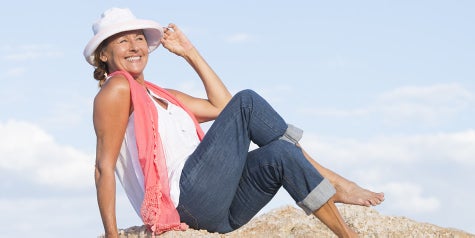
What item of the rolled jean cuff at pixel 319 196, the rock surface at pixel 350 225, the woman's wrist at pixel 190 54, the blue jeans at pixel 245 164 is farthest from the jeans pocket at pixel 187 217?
the woman's wrist at pixel 190 54

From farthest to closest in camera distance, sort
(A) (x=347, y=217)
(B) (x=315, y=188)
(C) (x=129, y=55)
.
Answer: (A) (x=347, y=217) < (C) (x=129, y=55) < (B) (x=315, y=188)

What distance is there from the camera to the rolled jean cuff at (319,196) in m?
4.66

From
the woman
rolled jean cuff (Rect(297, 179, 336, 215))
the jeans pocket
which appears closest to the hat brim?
the woman

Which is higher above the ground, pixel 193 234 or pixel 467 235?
pixel 193 234

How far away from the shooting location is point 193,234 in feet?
15.8

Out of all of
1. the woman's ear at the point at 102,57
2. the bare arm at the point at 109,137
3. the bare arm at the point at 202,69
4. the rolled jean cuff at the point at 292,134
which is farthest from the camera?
the bare arm at the point at 202,69

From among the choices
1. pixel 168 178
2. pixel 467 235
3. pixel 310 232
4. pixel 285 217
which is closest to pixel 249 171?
pixel 168 178

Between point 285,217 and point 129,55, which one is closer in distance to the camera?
point 129,55

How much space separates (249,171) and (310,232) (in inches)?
57.6

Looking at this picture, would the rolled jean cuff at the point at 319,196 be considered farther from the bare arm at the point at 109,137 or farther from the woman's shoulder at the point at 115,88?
the woman's shoulder at the point at 115,88

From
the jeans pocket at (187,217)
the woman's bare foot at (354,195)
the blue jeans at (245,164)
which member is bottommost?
the woman's bare foot at (354,195)

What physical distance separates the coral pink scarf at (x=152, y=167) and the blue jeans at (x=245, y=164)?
0.09 m

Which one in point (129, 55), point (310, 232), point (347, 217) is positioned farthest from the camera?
point (347, 217)

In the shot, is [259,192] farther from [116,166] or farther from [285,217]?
[285,217]
